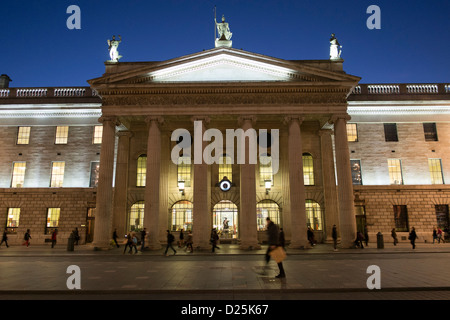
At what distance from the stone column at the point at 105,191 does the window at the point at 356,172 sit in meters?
21.6

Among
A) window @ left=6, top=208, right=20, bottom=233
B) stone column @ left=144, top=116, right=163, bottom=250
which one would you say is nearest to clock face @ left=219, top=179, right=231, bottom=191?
stone column @ left=144, top=116, right=163, bottom=250

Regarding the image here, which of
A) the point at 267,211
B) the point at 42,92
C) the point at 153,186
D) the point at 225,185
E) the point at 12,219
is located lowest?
the point at 12,219

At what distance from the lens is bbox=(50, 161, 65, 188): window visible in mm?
30797

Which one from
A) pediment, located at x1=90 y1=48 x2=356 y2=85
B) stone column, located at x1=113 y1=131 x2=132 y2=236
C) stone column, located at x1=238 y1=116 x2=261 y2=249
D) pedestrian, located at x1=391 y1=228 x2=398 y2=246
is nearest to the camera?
stone column, located at x1=238 y1=116 x2=261 y2=249

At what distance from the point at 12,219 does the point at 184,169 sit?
54.7 ft

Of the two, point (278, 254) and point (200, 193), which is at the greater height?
point (200, 193)

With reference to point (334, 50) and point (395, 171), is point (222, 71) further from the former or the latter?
point (395, 171)

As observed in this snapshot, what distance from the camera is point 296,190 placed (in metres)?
25.1

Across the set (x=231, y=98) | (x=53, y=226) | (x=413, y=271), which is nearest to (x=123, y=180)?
(x=53, y=226)

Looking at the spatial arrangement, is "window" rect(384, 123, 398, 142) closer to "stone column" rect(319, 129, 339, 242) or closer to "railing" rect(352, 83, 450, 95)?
"railing" rect(352, 83, 450, 95)

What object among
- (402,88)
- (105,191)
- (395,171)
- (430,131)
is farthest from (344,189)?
(105,191)

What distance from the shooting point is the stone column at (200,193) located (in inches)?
961

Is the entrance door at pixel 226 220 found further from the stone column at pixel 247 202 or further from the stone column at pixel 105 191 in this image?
the stone column at pixel 105 191

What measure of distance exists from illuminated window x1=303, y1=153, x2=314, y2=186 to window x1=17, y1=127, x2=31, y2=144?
27.0m
